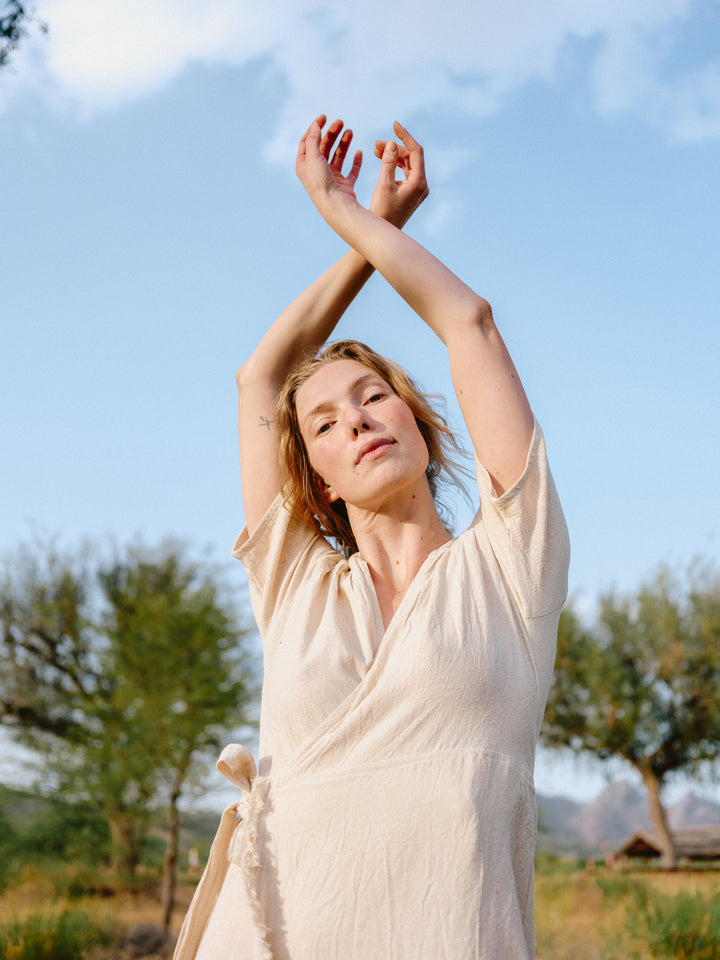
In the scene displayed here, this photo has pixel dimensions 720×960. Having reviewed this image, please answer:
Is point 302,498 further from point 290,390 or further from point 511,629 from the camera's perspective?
point 511,629

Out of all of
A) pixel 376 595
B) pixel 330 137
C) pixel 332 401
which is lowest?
pixel 376 595

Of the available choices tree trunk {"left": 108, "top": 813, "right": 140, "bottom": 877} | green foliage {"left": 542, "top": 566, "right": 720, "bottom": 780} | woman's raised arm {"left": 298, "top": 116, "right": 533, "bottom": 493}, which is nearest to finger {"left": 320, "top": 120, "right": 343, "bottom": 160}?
woman's raised arm {"left": 298, "top": 116, "right": 533, "bottom": 493}

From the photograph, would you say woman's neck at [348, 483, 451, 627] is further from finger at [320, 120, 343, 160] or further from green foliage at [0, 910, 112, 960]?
green foliage at [0, 910, 112, 960]

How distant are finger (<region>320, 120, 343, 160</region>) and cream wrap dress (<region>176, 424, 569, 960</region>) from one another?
2.81 feet

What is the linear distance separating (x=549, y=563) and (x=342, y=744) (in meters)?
0.47

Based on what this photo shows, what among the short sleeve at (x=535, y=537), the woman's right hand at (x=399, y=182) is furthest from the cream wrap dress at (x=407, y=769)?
the woman's right hand at (x=399, y=182)

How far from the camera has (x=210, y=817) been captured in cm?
1261

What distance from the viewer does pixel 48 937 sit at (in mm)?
8953

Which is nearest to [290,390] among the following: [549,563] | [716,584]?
[549,563]

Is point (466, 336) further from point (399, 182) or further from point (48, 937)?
point (48, 937)

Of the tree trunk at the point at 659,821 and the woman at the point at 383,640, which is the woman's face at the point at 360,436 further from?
the tree trunk at the point at 659,821

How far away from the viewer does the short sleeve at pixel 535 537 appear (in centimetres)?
160

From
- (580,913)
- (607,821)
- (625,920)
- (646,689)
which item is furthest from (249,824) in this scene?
(607,821)

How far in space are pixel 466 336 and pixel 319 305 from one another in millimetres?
456
